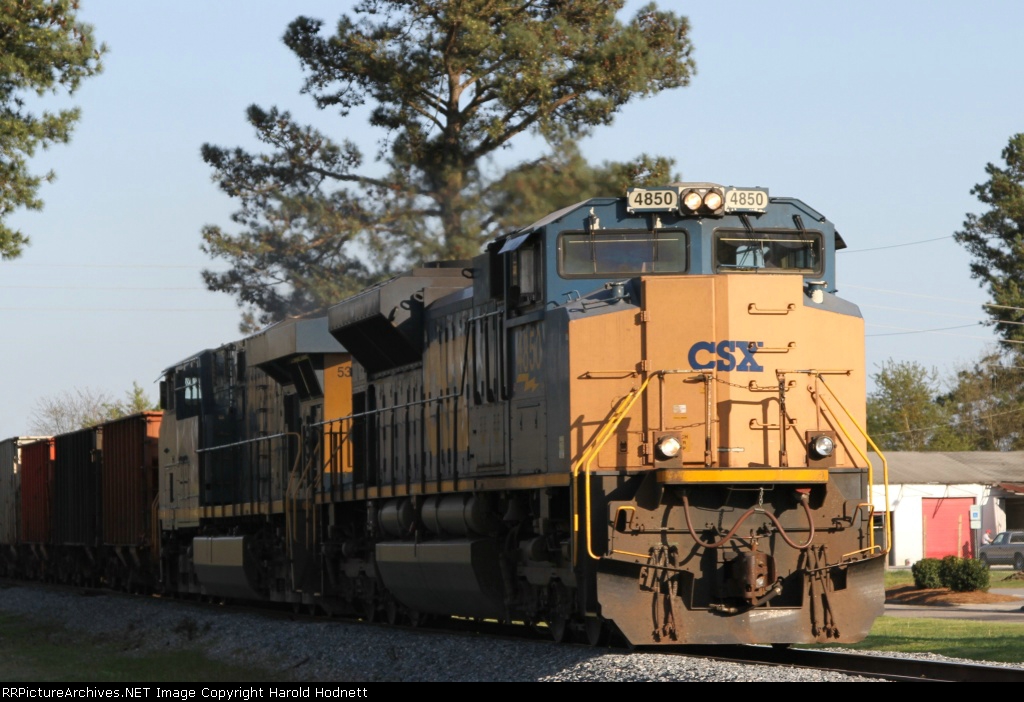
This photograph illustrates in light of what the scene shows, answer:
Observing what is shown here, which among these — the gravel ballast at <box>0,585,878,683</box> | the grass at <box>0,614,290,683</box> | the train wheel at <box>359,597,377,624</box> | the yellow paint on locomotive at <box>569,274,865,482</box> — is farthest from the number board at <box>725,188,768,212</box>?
the train wheel at <box>359,597,377,624</box>

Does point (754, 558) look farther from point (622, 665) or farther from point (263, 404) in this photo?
point (263, 404)

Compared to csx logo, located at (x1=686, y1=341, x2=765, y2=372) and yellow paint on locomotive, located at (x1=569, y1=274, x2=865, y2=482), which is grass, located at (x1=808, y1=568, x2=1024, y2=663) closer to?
yellow paint on locomotive, located at (x1=569, y1=274, x2=865, y2=482)

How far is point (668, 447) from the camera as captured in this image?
11.6 m

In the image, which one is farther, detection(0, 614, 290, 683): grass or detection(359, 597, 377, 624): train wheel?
→ detection(359, 597, 377, 624): train wheel

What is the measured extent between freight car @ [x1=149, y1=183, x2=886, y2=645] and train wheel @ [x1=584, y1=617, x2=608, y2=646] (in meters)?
0.03

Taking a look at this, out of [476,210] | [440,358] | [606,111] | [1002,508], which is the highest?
[606,111]

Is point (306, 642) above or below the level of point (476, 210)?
below

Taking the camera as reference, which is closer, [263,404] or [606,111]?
[263,404]

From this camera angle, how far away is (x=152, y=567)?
2591 centimetres

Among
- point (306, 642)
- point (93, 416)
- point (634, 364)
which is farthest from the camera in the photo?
point (93, 416)

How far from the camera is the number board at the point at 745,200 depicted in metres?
12.6

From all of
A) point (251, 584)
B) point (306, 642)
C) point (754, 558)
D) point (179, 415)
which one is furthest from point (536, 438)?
point (179, 415)

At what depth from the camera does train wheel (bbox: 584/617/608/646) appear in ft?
41.1

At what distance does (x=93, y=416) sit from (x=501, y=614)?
70.5m
